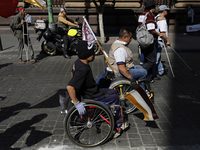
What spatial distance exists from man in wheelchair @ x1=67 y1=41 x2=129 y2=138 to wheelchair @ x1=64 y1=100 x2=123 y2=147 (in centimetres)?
11

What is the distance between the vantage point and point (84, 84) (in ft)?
11.1

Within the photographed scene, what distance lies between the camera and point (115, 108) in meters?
3.70

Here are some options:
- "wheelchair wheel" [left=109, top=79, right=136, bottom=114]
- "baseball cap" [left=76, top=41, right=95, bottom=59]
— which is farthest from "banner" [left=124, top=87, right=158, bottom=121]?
"baseball cap" [left=76, top=41, right=95, bottom=59]

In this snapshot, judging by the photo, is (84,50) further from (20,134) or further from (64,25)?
(64,25)

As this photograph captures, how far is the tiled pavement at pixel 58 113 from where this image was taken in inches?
140

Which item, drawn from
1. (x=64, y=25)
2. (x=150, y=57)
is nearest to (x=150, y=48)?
(x=150, y=57)

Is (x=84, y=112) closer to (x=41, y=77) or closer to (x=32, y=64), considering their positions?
(x=41, y=77)

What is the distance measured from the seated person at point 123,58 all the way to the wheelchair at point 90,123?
754mm

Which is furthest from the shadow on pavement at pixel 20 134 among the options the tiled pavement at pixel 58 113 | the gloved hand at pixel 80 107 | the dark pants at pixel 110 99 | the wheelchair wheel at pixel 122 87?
the wheelchair wheel at pixel 122 87

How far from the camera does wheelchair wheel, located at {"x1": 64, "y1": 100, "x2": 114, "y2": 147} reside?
131 inches

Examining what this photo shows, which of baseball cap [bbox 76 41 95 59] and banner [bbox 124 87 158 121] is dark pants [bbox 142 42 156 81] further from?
baseball cap [bbox 76 41 95 59]

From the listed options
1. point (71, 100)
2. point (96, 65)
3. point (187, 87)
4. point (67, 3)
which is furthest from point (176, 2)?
point (71, 100)

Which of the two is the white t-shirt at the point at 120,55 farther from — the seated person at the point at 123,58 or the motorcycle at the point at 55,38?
the motorcycle at the point at 55,38

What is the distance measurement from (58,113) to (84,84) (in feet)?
4.86
